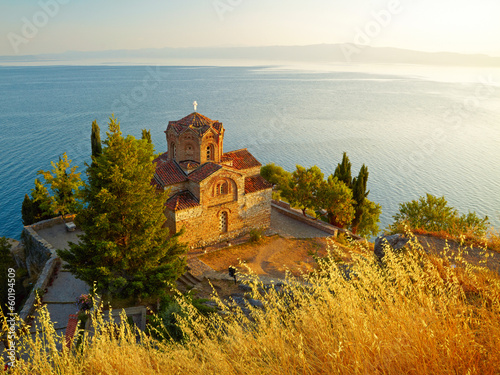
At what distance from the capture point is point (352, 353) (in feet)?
15.1

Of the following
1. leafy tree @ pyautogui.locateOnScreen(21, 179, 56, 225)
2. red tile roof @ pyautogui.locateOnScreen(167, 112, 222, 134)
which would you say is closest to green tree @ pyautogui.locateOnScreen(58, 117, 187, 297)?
red tile roof @ pyautogui.locateOnScreen(167, 112, 222, 134)

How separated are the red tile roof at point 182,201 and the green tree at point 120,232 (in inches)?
187

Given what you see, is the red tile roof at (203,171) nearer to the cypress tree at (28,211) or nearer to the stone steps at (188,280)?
the stone steps at (188,280)

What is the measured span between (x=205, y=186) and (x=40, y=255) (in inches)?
547

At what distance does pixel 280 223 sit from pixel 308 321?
24.0 m

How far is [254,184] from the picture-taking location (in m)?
26.9

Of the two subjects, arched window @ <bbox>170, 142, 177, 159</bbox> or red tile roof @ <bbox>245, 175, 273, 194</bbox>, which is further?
red tile roof @ <bbox>245, 175, 273, 194</bbox>

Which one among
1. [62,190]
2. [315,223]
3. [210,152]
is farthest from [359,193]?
[62,190]

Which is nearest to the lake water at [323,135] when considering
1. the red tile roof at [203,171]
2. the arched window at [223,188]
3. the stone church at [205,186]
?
the stone church at [205,186]

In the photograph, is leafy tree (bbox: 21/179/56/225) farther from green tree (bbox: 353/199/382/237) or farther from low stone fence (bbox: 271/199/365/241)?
green tree (bbox: 353/199/382/237)

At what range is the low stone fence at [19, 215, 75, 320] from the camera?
21.1m

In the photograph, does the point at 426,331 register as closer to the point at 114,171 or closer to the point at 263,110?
the point at 114,171

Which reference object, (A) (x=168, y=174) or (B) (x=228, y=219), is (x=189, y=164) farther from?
(B) (x=228, y=219)

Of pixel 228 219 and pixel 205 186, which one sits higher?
pixel 205 186
